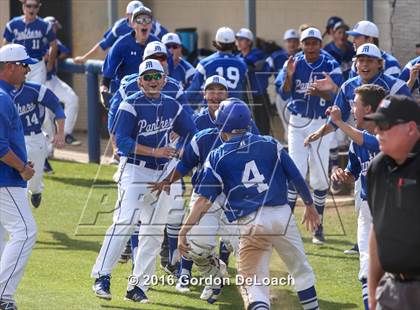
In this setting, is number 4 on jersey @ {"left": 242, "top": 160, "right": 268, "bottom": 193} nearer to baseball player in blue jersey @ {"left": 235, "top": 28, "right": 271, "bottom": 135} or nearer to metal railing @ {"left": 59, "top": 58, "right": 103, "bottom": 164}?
baseball player in blue jersey @ {"left": 235, "top": 28, "right": 271, "bottom": 135}

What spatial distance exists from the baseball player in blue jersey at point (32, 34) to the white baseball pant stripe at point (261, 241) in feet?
27.0

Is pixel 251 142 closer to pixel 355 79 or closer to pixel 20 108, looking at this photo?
pixel 355 79

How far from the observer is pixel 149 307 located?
9.39 meters

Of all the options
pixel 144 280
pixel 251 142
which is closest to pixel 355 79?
pixel 251 142

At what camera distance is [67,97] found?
16.4 m

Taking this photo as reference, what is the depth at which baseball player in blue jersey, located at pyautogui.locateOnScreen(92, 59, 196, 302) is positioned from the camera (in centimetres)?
948

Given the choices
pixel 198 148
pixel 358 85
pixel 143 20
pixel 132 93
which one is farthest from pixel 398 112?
pixel 143 20

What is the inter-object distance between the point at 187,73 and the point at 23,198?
538cm

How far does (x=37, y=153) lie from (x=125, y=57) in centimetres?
148

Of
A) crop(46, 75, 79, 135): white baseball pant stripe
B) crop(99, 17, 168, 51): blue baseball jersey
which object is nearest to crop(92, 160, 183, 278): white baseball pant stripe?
crop(99, 17, 168, 51): blue baseball jersey

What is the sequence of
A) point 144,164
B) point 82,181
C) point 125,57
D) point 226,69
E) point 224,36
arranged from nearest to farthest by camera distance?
point 144,164 < point 125,57 < point 226,69 < point 224,36 < point 82,181

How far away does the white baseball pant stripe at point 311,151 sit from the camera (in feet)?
40.4

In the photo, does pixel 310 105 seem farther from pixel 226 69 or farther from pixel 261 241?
pixel 261 241

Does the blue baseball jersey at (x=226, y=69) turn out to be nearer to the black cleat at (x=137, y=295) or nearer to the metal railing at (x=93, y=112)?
the metal railing at (x=93, y=112)
